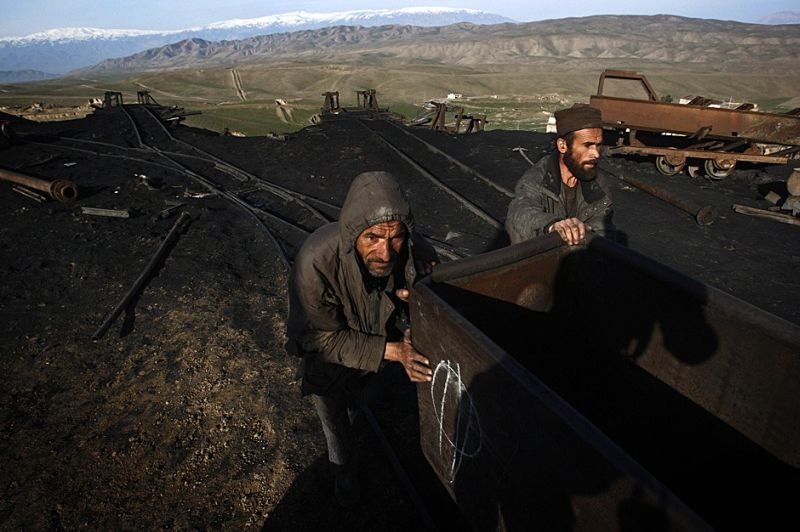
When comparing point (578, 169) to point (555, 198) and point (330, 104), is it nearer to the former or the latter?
point (555, 198)

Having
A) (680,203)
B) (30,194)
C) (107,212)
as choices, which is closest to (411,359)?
(680,203)

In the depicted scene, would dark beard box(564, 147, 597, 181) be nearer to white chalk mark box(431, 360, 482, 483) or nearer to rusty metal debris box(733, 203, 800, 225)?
white chalk mark box(431, 360, 482, 483)

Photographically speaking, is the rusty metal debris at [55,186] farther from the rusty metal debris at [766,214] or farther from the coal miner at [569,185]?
the rusty metal debris at [766,214]

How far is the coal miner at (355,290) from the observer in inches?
78.4

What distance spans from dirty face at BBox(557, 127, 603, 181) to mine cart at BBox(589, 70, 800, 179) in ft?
25.3

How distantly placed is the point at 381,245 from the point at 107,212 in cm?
871

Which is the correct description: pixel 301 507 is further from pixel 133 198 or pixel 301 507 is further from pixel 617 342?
pixel 133 198

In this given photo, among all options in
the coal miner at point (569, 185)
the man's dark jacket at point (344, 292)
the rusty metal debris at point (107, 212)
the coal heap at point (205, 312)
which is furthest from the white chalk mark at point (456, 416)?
the rusty metal debris at point (107, 212)

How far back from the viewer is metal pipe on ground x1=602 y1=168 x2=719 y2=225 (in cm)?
757

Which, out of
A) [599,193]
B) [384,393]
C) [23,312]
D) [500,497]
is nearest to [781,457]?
[500,497]

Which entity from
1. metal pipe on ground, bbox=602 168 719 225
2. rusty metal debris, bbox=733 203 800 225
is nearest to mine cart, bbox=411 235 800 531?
metal pipe on ground, bbox=602 168 719 225

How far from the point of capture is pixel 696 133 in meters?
9.49

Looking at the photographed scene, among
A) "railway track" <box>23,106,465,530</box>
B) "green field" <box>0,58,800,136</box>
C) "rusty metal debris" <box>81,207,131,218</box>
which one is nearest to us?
"railway track" <box>23,106,465,530</box>

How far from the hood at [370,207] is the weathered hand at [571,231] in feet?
3.80
